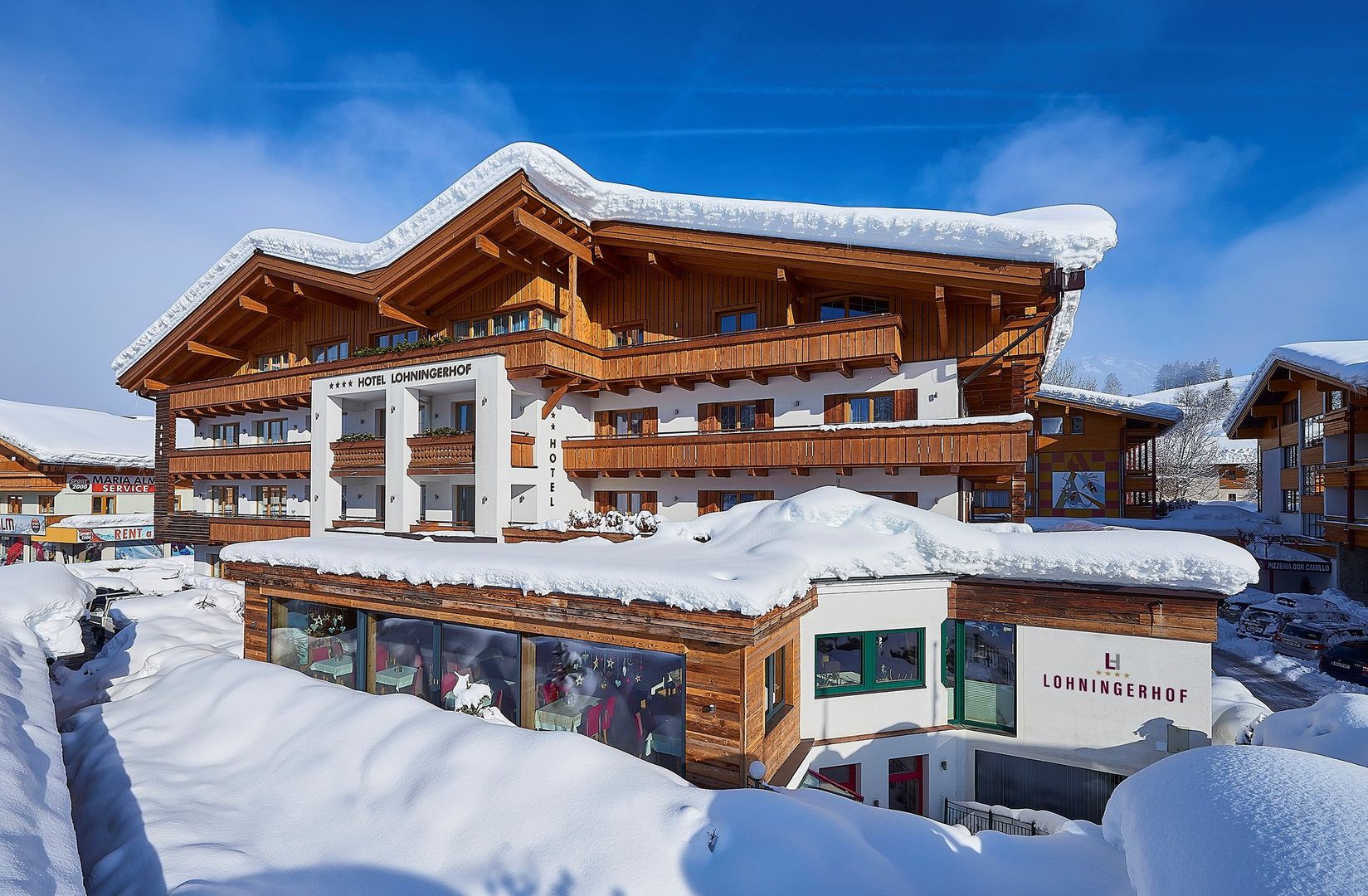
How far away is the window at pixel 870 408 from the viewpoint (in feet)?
54.2

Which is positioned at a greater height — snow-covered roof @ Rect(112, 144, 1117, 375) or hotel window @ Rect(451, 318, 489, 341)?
snow-covered roof @ Rect(112, 144, 1117, 375)

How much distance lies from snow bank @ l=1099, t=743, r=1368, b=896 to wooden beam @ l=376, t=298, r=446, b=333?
22402mm

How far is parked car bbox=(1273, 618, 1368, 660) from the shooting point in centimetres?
1872

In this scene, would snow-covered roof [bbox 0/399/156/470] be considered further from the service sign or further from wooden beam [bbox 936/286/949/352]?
wooden beam [bbox 936/286/949/352]

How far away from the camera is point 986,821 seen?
966 cm

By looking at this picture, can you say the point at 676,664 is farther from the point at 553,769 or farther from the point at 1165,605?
the point at 1165,605

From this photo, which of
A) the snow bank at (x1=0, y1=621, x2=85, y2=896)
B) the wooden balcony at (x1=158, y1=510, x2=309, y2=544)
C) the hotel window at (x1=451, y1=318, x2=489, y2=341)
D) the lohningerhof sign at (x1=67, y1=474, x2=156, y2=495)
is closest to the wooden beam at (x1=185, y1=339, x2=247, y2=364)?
the wooden balcony at (x1=158, y1=510, x2=309, y2=544)

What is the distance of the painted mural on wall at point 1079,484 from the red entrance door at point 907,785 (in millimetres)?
31694

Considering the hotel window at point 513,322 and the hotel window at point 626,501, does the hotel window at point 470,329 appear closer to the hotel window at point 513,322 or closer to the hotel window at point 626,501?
the hotel window at point 513,322

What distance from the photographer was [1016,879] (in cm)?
489

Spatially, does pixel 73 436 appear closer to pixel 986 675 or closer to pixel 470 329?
pixel 470 329

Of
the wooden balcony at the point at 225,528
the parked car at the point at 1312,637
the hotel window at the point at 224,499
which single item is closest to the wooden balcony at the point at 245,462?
the hotel window at the point at 224,499

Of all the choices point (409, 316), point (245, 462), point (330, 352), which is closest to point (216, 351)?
point (245, 462)

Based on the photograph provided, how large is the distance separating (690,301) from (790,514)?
981 cm
